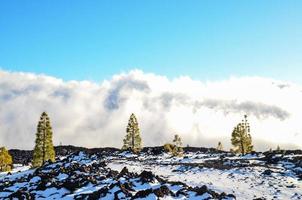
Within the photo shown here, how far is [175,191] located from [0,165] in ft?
242

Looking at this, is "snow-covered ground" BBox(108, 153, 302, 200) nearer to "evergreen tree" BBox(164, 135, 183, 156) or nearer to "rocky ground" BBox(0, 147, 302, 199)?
"rocky ground" BBox(0, 147, 302, 199)

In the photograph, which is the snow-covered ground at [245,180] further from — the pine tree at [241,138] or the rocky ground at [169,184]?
the pine tree at [241,138]

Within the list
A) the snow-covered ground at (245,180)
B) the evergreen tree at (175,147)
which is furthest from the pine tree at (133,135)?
the snow-covered ground at (245,180)

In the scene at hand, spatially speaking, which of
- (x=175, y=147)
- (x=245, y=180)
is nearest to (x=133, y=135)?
(x=175, y=147)

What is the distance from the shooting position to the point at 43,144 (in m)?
77.0

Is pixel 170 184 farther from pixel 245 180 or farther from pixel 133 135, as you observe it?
pixel 133 135

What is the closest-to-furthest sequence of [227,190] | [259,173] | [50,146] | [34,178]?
[227,190]
[34,178]
[259,173]
[50,146]

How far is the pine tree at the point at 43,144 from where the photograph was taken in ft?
251

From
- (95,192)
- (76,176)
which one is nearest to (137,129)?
(76,176)

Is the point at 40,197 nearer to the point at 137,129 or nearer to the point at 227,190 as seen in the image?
the point at 227,190

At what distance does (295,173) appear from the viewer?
47344 millimetres

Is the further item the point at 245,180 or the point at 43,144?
the point at 43,144

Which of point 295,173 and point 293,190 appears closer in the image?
point 293,190

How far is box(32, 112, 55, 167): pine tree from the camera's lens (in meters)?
76.4
